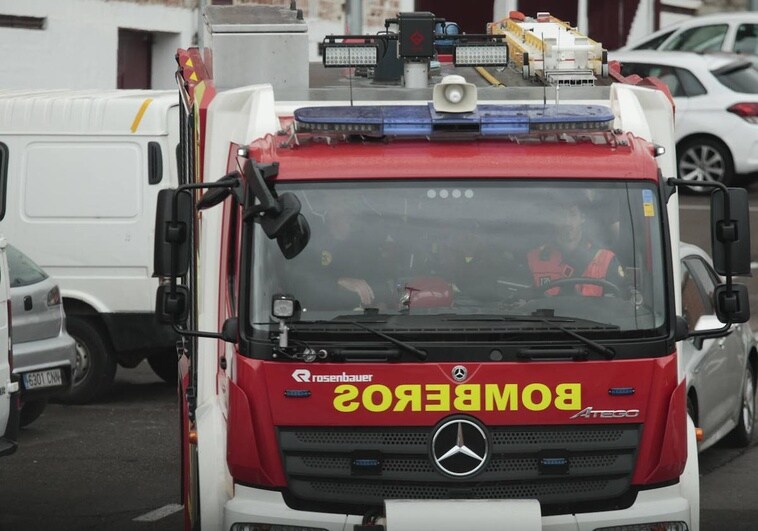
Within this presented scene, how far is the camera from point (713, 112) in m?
21.7

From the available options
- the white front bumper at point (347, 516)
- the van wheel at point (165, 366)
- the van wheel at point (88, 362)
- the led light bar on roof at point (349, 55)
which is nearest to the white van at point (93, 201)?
the van wheel at point (88, 362)

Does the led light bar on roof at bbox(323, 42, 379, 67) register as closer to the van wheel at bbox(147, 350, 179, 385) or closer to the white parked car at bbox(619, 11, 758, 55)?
the van wheel at bbox(147, 350, 179, 385)

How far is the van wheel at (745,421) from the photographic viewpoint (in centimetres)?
1186

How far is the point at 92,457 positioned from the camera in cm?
1182

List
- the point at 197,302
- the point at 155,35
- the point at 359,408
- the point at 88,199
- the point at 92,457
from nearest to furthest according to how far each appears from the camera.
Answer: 1. the point at 359,408
2. the point at 197,302
3. the point at 92,457
4. the point at 88,199
5. the point at 155,35

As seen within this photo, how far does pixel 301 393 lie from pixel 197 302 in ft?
4.50

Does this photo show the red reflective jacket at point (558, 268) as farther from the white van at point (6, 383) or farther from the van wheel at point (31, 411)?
the van wheel at point (31, 411)

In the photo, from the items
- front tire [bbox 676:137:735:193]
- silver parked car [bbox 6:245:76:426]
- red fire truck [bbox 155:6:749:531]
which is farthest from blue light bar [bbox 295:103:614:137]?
front tire [bbox 676:137:735:193]

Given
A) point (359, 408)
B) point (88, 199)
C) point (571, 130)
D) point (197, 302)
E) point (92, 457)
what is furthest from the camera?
point (88, 199)

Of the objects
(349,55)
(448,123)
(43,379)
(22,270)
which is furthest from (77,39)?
(448,123)

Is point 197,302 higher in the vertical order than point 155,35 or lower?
lower

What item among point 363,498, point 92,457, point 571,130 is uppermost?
point 571,130

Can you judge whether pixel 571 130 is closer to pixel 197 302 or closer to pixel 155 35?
pixel 197 302

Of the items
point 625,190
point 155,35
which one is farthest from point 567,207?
point 155,35
